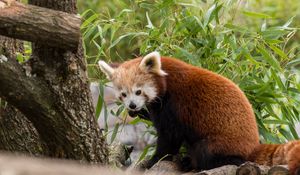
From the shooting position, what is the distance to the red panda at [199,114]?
356cm

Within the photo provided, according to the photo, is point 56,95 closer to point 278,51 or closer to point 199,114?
point 199,114

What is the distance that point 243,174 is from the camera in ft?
10.2

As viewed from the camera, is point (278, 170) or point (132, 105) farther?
point (132, 105)

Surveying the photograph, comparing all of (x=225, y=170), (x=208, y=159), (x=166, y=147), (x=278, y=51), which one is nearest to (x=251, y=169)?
(x=225, y=170)

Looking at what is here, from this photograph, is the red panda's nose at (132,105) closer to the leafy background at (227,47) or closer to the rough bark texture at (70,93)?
the leafy background at (227,47)

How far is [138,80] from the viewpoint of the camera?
3.86 meters

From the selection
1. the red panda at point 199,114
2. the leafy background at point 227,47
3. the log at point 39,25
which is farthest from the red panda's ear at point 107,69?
the log at point 39,25

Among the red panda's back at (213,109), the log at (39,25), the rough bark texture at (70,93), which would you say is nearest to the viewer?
the log at (39,25)

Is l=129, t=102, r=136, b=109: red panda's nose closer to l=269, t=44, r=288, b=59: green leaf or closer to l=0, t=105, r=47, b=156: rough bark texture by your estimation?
l=0, t=105, r=47, b=156: rough bark texture

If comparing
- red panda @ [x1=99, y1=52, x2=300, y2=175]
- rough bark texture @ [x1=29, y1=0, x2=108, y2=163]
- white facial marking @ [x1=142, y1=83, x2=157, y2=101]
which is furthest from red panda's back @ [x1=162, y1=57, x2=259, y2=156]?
rough bark texture @ [x1=29, y1=0, x2=108, y2=163]

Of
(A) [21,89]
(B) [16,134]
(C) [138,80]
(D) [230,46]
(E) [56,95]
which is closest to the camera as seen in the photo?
(A) [21,89]

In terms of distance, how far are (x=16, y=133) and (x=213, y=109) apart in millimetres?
1256

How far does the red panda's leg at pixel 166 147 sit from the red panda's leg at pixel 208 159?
0.17 meters

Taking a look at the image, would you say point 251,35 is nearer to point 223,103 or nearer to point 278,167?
point 223,103
